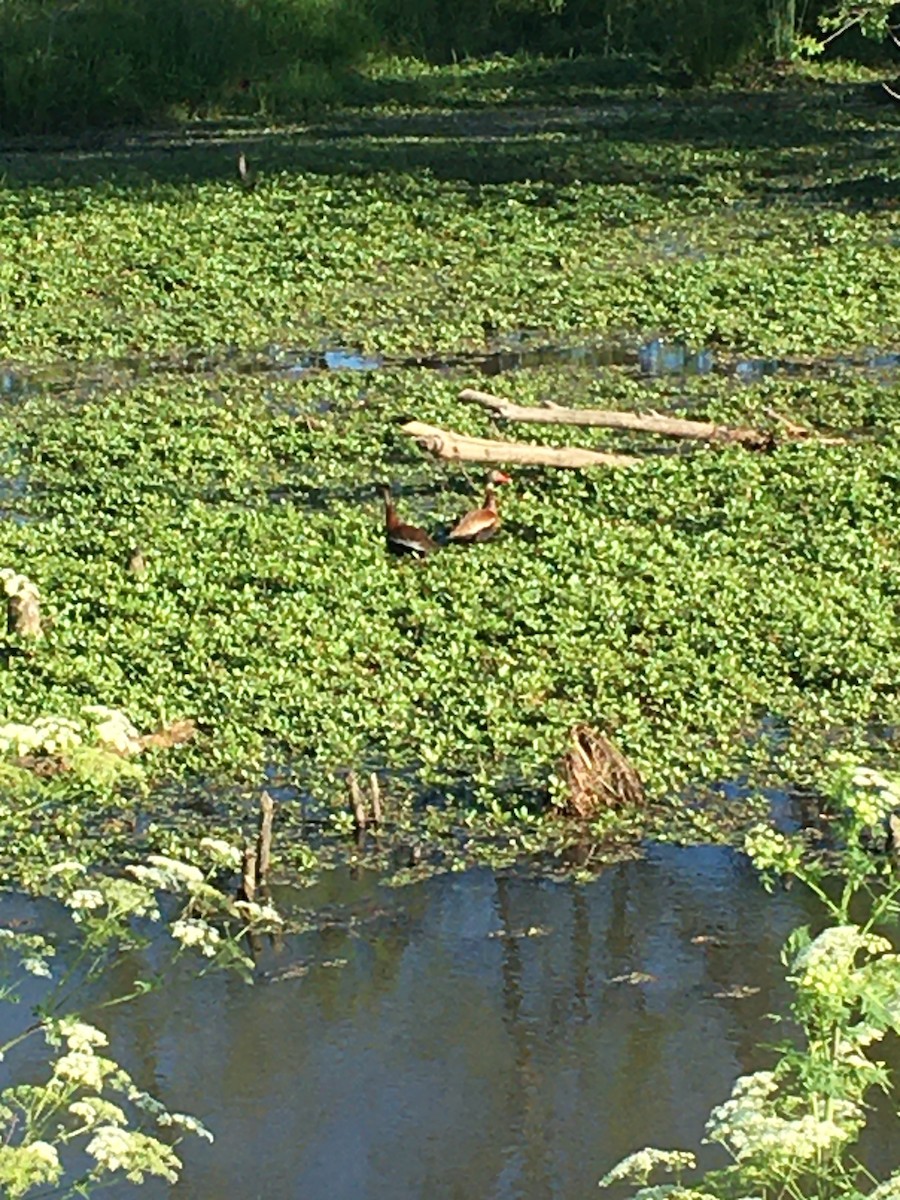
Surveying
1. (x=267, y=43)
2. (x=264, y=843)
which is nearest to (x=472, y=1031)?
(x=264, y=843)

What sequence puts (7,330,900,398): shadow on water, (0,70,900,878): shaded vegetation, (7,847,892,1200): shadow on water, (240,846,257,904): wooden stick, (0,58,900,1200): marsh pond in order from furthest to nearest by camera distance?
(7,330,900,398): shadow on water < (0,70,900,878): shaded vegetation < (240,846,257,904): wooden stick < (7,847,892,1200): shadow on water < (0,58,900,1200): marsh pond

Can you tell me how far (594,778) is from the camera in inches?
306

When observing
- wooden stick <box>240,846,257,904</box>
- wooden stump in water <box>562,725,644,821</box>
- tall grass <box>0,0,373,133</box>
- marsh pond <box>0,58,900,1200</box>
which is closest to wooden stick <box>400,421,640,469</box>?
marsh pond <box>0,58,900,1200</box>

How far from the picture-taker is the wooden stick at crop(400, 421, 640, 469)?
39.4 feet

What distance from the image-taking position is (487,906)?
7.23 m

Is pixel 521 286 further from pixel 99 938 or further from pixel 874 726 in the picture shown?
pixel 99 938

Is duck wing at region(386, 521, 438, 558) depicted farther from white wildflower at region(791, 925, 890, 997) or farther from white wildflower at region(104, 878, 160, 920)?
white wildflower at region(791, 925, 890, 997)

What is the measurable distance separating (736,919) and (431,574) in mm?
3331

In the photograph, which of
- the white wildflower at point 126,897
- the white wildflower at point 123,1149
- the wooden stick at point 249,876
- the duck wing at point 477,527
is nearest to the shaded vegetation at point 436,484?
the duck wing at point 477,527

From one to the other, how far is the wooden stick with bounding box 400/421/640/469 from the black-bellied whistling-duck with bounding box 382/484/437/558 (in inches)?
60.9

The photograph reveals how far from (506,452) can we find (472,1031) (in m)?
5.98

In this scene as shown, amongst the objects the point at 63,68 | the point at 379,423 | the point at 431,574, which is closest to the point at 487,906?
the point at 431,574

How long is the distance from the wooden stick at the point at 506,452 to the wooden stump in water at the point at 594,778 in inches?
167

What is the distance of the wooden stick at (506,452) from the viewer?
12023 millimetres
